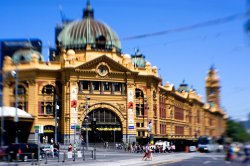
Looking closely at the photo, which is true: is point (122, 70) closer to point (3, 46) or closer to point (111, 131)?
point (111, 131)

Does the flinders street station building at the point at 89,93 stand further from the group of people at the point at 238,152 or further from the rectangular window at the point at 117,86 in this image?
the group of people at the point at 238,152

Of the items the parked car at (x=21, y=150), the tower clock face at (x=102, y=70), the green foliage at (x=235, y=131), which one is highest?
the tower clock face at (x=102, y=70)

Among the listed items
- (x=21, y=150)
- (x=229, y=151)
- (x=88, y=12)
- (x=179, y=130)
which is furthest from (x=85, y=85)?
(x=229, y=151)

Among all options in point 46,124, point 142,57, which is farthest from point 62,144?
point 142,57

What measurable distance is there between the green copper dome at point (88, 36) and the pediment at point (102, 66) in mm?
6069

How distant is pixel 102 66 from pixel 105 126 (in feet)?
38.7

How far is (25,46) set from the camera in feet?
133

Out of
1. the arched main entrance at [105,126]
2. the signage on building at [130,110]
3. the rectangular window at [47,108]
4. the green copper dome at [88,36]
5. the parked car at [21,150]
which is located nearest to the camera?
the parked car at [21,150]

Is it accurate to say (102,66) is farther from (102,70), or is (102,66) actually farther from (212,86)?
(212,86)

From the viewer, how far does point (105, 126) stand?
10106 centimetres

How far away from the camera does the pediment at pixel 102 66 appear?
327 feet

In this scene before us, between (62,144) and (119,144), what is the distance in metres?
10.8

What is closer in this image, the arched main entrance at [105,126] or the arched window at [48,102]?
the arched window at [48,102]

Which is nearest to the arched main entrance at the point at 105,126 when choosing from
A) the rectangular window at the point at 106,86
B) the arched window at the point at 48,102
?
the rectangular window at the point at 106,86
